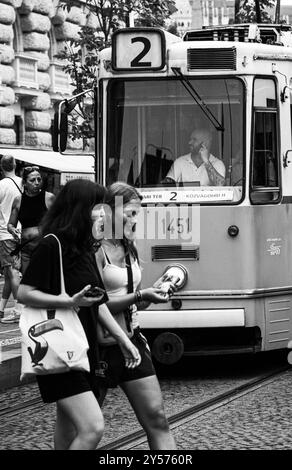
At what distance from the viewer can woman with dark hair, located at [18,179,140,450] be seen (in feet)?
19.3

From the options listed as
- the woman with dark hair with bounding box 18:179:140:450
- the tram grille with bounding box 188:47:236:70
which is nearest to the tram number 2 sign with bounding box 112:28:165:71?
the tram grille with bounding box 188:47:236:70

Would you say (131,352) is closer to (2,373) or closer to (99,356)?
(99,356)

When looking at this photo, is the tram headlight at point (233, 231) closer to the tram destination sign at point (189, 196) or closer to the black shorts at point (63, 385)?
the tram destination sign at point (189, 196)

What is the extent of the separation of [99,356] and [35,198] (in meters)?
7.06

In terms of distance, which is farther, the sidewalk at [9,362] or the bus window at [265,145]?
the bus window at [265,145]

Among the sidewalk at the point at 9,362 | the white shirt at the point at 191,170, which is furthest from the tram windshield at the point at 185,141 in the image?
the sidewalk at the point at 9,362

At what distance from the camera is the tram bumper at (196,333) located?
10.5 metres

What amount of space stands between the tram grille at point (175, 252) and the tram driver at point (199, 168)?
0.54 metres

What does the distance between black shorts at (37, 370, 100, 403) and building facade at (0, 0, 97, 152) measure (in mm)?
18634

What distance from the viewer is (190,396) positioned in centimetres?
1010

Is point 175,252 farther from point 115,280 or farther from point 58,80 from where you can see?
point 58,80

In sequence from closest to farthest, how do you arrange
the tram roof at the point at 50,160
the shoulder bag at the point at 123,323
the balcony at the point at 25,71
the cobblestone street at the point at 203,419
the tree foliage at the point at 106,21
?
the shoulder bag at the point at 123,323, the cobblestone street at the point at 203,419, the tree foliage at the point at 106,21, the tram roof at the point at 50,160, the balcony at the point at 25,71

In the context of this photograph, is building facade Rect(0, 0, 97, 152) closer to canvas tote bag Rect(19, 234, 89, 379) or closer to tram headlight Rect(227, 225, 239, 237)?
tram headlight Rect(227, 225, 239, 237)
